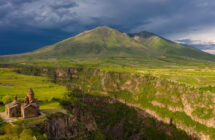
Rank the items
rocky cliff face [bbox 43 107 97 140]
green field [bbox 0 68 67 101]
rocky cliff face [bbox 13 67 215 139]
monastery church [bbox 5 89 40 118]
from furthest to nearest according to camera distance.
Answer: rocky cliff face [bbox 13 67 215 139] < green field [bbox 0 68 67 101] < rocky cliff face [bbox 43 107 97 140] < monastery church [bbox 5 89 40 118]

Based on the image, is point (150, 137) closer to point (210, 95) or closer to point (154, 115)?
point (154, 115)

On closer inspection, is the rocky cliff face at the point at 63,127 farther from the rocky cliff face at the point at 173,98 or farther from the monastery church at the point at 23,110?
the rocky cliff face at the point at 173,98

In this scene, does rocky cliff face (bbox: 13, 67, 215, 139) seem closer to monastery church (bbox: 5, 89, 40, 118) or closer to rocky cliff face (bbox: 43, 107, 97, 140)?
rocky cliff face (bbox: 43, 107, 97, 140)

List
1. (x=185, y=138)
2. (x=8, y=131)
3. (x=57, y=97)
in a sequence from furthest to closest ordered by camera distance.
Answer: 1. (x=185, y=138)
2. (x=57, y=97)
3. (x=8, y=131)

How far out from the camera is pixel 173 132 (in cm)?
14175

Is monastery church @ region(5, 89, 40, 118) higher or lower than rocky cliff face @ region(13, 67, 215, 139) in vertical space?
higher

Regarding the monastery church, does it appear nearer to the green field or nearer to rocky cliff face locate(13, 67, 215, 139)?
the green field

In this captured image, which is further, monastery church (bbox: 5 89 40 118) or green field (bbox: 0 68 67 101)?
green field (bbox: 0 68 67 101)

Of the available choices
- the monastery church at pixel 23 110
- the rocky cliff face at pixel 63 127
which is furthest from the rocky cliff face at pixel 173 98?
the monastery church at pixel 23 110

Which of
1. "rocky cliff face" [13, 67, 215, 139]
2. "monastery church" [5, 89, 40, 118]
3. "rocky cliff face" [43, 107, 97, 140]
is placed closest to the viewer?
"monastery church" [5, 89, 40, 118]

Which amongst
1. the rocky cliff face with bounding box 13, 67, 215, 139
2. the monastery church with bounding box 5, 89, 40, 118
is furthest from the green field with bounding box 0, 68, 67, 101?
the rocky cliff face with bounding box 13, 67, 215, 139

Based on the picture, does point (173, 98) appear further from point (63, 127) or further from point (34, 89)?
point (34, 89)

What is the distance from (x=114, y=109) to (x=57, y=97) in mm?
76964

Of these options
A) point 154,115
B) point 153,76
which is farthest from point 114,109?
point 153,76
